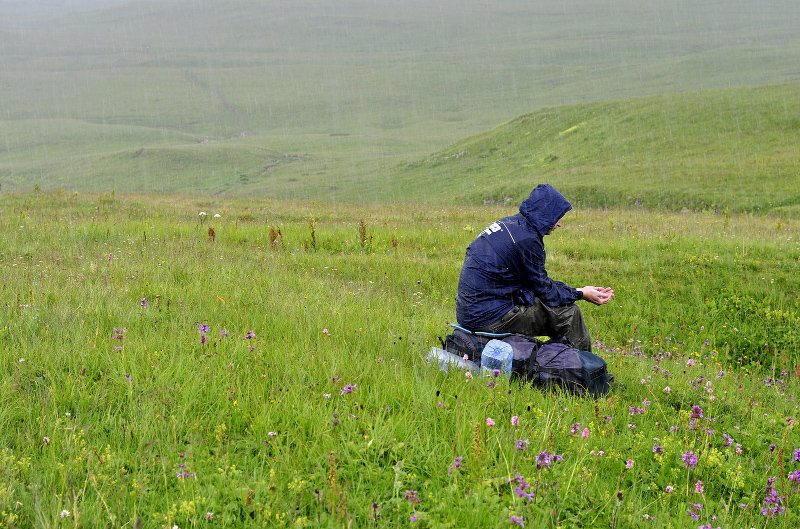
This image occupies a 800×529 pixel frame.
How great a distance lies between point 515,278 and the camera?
603 centimetres

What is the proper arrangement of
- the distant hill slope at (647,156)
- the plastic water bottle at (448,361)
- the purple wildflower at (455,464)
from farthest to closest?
the distant hill slope at (647,156) < the plastic water bottle at (448,361) < the purple wildflower at (455,464)

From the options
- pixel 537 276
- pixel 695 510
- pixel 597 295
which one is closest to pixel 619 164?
pixel 597 295

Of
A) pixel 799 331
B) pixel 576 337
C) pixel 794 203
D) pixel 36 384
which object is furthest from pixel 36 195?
pixel 794 203

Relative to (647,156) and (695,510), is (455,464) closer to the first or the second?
(695,510)

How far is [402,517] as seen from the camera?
2979 mm

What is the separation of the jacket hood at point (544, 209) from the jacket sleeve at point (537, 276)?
194 millimetres

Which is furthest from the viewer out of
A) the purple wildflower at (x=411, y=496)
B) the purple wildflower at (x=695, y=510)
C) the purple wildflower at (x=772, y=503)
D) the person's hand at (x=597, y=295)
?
the person's hand at (x=597, y=295)

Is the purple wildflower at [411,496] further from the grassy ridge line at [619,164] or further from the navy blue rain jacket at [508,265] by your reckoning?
the grassy ridge line at [619,164]

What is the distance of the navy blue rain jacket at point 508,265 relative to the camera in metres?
5.86

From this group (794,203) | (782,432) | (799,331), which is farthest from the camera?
(794,203)

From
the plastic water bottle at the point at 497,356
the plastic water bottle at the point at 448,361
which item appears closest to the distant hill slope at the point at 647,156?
the plastic water bottle at the point at 497,356

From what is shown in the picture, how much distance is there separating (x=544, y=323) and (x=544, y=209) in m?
1.28

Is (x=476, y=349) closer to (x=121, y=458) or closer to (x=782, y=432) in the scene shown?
(x=782, y=432)

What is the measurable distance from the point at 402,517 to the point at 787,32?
23458cm
